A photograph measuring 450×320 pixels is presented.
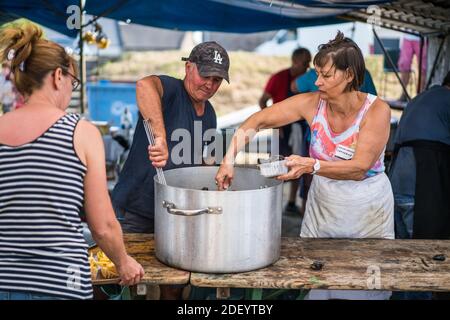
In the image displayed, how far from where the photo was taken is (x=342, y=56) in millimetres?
2256

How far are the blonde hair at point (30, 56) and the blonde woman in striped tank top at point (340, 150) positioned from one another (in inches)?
35.3

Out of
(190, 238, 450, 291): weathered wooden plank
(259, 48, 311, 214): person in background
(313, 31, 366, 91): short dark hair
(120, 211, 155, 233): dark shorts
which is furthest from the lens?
(259, 48, 311, 214): person in background

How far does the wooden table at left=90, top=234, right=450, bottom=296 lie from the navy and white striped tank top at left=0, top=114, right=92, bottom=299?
43cm

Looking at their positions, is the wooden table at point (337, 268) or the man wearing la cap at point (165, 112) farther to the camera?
the man wearing la cap at point (165, 112)

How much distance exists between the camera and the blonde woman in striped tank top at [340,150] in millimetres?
2256

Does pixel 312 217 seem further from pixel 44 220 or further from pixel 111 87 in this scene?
pixel 111 87

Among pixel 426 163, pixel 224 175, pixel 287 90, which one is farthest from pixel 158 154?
pixel 287 90

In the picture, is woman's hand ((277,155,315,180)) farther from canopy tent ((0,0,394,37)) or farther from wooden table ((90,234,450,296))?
canopy tent ((0,0,394,37))

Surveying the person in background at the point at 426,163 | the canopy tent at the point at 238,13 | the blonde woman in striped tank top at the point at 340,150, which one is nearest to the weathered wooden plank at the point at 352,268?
the blonde woman in striped tank top at the point at 340,150

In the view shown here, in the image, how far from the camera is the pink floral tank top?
7.68 ft

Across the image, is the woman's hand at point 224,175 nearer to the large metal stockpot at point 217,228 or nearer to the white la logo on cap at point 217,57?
the large metal stockpot at point 217,228

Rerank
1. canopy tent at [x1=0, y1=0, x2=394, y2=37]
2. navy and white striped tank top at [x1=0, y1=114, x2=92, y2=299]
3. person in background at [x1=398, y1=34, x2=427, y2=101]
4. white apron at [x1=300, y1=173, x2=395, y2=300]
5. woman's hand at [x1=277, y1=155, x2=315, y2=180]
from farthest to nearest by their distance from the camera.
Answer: person in background at [x1=398, y1=34, x2=427, y2=101] < canopy tent at [x1=0, y1=0, x2=394, y2=37] < white apron at [x1=300, y1=173, x2=395, y2=300] < woman's hand at [x1=277, y1=155, x2=315, y2=180] < navy and white striped tank top at [x1=0, y1=114, x2=92, y2=299]

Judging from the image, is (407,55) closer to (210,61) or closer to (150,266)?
(210,61)

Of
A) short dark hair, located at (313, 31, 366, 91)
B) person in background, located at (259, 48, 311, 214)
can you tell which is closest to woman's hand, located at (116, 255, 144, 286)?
short dark hair, located at (313, 31, 366, 91)
